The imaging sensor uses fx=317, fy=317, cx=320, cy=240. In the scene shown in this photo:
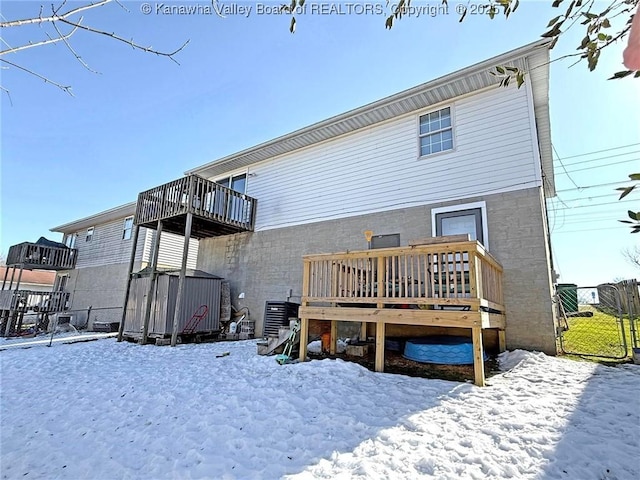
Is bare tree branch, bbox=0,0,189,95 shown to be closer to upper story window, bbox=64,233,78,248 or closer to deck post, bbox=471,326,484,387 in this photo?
deck post, bbox=471,326,484,387

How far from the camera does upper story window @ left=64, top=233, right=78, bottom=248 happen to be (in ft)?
62.8

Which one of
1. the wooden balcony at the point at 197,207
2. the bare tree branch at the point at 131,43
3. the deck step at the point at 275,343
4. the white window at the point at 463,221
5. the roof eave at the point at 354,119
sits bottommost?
the deck step at the point at 275,343

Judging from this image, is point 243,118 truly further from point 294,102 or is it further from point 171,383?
point 171,383

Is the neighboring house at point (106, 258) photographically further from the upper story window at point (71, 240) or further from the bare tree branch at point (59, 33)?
the bare tree branch at point (59, 33)

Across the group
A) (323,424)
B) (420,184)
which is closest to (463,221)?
(420,184)

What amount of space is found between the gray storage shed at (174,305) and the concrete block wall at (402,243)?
3.24 ft

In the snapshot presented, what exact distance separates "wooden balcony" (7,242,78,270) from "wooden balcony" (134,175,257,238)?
1061 cm

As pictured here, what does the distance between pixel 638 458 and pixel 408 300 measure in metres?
2.81

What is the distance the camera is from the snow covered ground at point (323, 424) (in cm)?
249

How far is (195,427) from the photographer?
3.25 metres

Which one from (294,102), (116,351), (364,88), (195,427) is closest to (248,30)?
(364,88)

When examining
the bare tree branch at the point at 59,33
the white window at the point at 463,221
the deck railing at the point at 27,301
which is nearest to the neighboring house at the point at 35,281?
the deck railing at the point at 27,301

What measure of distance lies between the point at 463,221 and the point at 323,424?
554cm

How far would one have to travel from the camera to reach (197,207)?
937 centimetres
